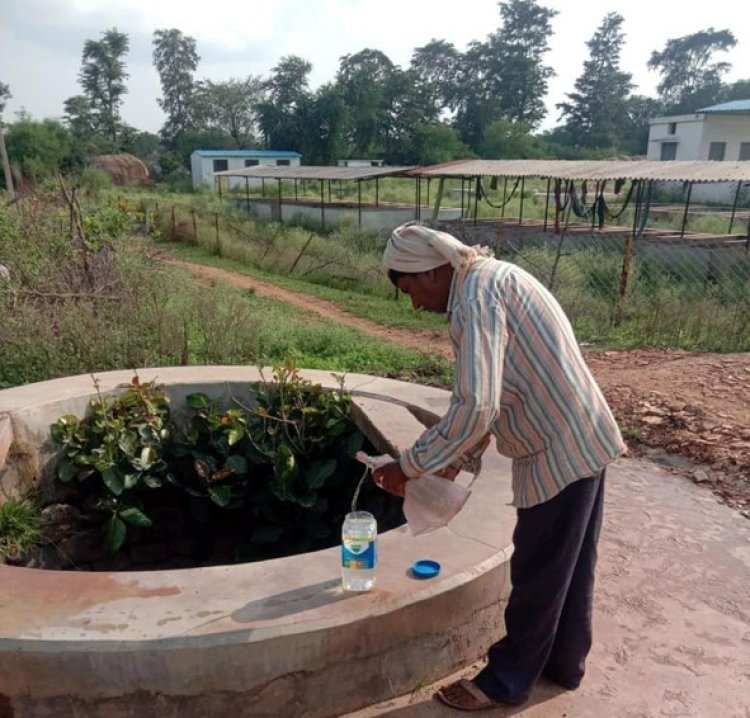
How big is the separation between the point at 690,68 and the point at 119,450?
62541mm

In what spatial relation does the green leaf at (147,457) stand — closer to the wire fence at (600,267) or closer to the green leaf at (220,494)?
the green leaf at (220,494)

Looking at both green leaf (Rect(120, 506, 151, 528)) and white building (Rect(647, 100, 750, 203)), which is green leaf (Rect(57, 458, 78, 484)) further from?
white building (Rect(647, 100, 750, 203))

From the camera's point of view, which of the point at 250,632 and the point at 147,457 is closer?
the point at 250,632

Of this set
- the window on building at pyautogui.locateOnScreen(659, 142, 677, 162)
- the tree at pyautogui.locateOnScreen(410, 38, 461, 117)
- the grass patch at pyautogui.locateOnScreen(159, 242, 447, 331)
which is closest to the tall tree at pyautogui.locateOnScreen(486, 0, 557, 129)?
the tree at pyautogui.locateOnScreen(410, 38, 461, 117)

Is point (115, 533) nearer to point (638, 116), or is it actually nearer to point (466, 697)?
point (466, 697)

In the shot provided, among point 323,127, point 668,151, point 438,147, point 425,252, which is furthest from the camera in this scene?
point 323,127

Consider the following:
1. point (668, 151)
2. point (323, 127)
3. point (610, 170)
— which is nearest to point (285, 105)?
point (323, 127)

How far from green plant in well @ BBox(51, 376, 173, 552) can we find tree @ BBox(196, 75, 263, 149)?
2125 inches

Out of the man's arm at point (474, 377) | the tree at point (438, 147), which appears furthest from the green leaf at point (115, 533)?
the tree at point (438, 147)

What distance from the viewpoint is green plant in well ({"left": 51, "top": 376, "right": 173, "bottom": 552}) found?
383 cm

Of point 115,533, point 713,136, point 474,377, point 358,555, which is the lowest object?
point 115,533

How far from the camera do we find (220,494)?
3.99 meters

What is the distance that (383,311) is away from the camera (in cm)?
1074

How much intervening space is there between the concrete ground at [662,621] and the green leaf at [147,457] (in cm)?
210
